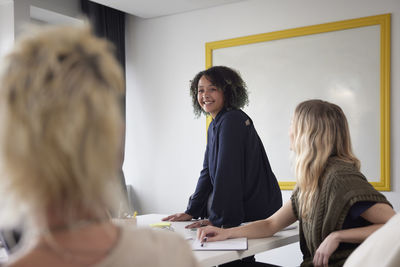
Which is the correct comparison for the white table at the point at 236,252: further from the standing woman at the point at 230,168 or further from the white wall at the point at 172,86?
the white wall at the point at 172,86

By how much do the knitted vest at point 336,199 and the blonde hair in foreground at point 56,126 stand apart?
51.0 inches

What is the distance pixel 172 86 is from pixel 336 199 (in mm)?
3471

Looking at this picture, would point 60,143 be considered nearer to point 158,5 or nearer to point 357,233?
point 357,233

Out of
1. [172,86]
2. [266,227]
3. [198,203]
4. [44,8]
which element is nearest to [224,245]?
[266,227]

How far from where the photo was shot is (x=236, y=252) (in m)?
1.76

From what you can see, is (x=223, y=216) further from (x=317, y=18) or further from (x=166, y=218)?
(x=317, y=18)

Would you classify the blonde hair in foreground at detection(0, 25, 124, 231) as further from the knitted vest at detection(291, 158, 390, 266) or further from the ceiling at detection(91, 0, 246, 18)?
the ceiling at detection(91, 0, 246, 18)

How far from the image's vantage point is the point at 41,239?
62cm

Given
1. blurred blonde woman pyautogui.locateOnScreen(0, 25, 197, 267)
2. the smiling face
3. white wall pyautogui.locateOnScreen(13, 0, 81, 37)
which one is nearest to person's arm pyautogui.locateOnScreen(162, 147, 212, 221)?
the smiling face

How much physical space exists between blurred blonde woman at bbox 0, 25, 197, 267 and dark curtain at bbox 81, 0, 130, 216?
13.4 feet

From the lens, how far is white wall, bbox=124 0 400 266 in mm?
4469

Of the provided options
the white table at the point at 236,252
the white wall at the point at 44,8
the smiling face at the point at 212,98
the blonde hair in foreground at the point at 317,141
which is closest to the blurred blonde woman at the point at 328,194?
the blonde hair in foreground at the point at 317,141

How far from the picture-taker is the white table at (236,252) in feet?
5.44

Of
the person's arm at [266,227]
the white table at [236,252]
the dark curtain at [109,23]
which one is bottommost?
the white table at [236,252]
